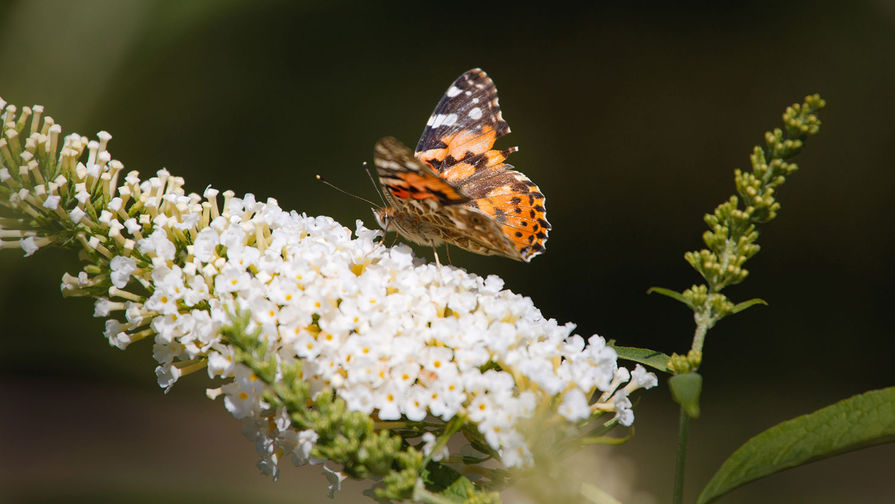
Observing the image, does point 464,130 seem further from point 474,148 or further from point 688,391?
point 688,391

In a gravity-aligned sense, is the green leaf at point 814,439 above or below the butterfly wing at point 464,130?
below

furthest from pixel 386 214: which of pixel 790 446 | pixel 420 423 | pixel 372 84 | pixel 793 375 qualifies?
pixel 793 375

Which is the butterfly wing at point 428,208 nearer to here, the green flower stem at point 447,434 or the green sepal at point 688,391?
the green flower stem at point 447,434

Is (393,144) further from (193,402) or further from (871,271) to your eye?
(193,402)

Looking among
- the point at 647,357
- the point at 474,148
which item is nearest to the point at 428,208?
→ the point at 474,148

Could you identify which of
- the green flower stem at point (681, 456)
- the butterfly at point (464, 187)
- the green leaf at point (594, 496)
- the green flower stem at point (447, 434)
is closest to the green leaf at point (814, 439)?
the green flower stem at point (681, 456)

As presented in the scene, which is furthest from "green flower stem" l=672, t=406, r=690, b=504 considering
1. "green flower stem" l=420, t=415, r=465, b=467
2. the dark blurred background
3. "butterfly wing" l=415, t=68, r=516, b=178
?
the dark blurred background
